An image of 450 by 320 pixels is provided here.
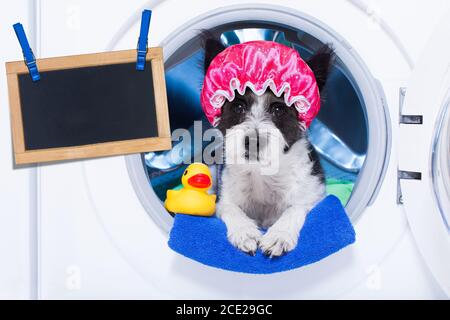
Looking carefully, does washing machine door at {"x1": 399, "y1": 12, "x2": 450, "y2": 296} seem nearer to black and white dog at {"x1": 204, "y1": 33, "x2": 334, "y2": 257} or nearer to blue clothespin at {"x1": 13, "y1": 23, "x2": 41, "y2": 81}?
black and white dog at {"x1": 204, "y1": 33, "x2": 334, "y2": 257}

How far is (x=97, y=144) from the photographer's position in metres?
1.64

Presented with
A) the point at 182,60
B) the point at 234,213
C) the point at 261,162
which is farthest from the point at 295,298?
the point at 182,60

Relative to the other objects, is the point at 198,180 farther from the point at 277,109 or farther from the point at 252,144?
the point at 277,109

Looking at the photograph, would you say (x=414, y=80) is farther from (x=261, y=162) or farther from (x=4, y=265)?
(x=4, y=265)

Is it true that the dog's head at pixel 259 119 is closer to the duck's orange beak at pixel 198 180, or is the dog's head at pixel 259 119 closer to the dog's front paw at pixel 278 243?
the duck's orange beak at pixel 198 180

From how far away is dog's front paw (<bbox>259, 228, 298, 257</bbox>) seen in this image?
1547 millimetres

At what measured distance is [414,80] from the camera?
1.52 m

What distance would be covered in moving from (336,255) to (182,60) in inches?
32.7

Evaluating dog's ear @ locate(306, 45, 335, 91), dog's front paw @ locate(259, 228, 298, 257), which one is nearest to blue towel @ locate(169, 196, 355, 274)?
dog's front paw @ locate(259, 228, 298, 257)

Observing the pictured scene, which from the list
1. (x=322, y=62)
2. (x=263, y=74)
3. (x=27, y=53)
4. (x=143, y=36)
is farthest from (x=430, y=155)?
(x=27, y=53)

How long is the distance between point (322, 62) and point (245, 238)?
0.60m

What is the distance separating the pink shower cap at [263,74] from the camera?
155 cm

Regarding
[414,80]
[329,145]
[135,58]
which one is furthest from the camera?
[329,145]

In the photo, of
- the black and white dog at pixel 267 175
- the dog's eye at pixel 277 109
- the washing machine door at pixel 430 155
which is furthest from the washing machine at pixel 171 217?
the dog's eye at pixel 277 109
